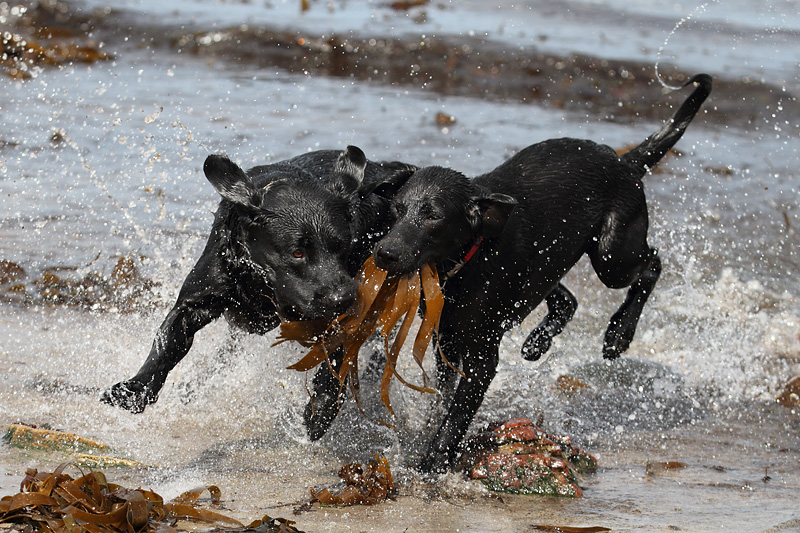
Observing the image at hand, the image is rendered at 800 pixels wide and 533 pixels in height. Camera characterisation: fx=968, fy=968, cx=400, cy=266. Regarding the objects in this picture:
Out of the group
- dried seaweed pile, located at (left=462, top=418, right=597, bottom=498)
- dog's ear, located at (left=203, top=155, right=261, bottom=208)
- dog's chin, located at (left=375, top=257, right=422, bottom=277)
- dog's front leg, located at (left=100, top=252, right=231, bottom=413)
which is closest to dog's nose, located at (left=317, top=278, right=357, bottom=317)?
dog's chin, located at (left=375, top=257, right=422, bottom=277)

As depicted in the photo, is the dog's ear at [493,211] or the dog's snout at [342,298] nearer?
the dog's snout at [342,298]

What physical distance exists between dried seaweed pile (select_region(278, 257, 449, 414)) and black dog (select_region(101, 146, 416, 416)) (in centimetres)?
11

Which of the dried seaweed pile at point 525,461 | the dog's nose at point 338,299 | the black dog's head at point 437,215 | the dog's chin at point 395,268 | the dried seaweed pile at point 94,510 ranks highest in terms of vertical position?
the black dog's head at point 437,215

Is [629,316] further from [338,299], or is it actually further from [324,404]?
[338,299]

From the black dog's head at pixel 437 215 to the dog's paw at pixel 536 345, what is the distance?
1.44m

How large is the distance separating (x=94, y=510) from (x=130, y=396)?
1066 mm

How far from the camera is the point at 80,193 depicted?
821 centimetres

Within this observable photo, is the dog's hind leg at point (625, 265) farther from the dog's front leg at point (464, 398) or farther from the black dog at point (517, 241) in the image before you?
the dog's front leg at point (464, 398)

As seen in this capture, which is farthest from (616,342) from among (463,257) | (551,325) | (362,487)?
(362,487)

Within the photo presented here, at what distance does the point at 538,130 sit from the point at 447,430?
754 cm

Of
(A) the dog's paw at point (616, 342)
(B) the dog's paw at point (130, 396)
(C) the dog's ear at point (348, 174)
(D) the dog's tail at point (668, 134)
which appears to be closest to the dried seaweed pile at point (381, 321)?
(C) the dog's ear at point (348, 174)

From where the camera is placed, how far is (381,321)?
4555 mm

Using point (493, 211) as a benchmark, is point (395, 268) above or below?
below

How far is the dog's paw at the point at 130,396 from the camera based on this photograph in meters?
4.52
